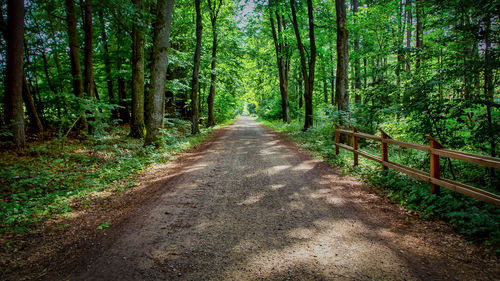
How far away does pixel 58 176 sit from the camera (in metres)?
6.33

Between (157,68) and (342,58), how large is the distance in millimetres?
7718

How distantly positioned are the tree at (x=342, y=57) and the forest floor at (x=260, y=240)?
19.1ft

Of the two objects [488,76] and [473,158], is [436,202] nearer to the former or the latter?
[473,158]

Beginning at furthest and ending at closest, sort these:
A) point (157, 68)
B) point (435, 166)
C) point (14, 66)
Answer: point (157, 68), point (14, 66), point (435, 166)

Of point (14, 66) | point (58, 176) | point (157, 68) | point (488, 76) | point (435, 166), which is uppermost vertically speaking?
point (157, 68)

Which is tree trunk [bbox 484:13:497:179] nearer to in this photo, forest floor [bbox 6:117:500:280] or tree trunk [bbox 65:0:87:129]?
forest floor [bbox 6:117:500:280]

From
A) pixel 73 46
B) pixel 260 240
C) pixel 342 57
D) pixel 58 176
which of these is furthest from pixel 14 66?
pixel 342 57

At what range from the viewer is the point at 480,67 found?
454cm

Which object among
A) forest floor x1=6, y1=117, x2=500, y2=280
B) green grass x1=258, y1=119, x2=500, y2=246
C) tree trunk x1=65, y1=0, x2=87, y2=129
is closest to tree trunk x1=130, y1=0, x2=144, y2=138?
tree trunk x1=65, y1=0, x2=87, y2=129

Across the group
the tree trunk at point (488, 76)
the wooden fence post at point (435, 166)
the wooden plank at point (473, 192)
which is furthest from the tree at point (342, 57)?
the wooden plank at point (473, 192)

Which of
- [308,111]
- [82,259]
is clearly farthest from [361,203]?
[308,111]

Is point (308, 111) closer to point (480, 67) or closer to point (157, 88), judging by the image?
point (157, 88)

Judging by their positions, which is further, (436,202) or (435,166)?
(435,166)

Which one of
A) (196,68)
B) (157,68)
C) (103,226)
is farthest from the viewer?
(196,68)
